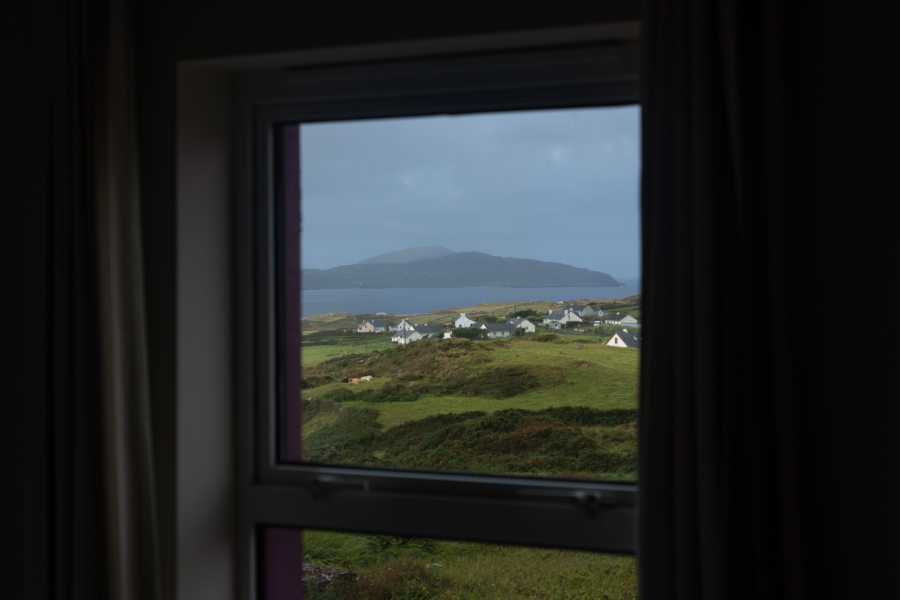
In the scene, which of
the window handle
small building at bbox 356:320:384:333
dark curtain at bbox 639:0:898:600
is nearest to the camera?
dark curtain at bbox 639:0:898:600

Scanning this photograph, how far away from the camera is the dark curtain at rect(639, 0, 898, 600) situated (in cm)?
105

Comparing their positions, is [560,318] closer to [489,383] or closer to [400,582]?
[489,383]

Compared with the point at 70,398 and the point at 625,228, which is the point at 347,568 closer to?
the point at 70,398

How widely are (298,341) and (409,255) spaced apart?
0.34 m

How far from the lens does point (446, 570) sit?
4.91ft

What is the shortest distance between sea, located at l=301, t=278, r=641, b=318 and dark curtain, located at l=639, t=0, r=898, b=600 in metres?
0.33

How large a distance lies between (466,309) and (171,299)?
647 mm

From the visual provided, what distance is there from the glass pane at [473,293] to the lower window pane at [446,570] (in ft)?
0.59

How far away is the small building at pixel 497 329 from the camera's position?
4.88 feet

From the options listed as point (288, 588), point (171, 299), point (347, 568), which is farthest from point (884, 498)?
point (171, 299)

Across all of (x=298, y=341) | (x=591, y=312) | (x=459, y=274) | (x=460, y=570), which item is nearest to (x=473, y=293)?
(x=459, y=274)

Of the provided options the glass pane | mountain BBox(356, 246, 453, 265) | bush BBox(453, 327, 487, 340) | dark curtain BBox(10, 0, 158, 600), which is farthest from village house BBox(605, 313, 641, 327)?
dark curtain BBox(10, 0, 158, 600)

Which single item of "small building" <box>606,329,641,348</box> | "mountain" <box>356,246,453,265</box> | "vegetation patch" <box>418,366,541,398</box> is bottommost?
"vegetation patch" <box>418,366,541,398</box>

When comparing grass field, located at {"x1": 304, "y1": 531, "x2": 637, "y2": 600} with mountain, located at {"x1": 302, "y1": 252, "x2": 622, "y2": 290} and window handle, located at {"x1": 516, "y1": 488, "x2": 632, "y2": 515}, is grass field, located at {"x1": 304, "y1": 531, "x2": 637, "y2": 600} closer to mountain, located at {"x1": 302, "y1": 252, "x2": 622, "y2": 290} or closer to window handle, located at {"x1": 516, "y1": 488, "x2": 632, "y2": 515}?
window handle, located at {"x1": 516, "y1": 488, "x2": 632, "y2": 515}
